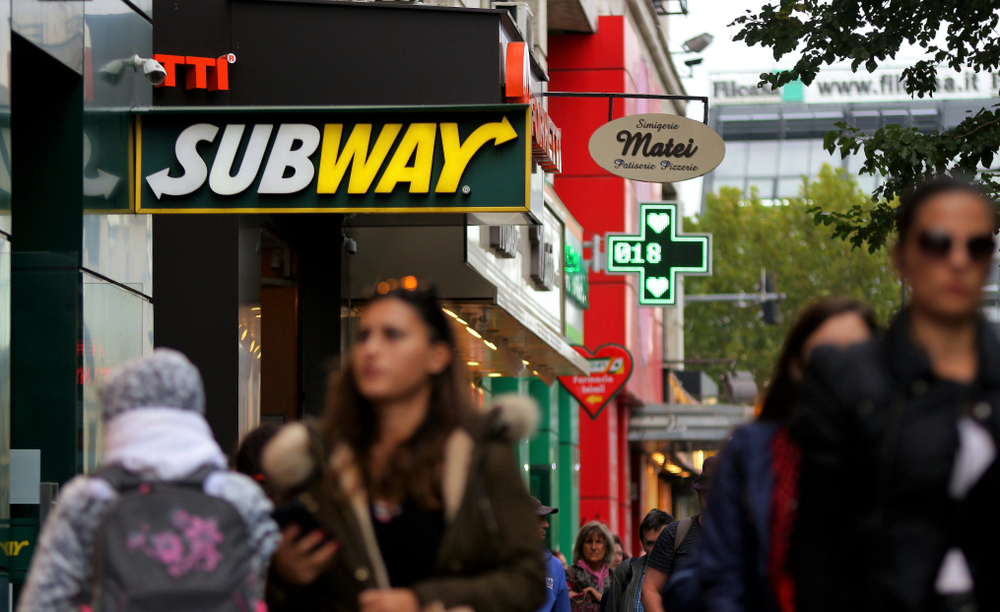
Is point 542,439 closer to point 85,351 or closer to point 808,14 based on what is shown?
point 808,14

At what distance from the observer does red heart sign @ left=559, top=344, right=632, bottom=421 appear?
81.0 feet

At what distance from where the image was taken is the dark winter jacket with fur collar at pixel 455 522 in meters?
3.52

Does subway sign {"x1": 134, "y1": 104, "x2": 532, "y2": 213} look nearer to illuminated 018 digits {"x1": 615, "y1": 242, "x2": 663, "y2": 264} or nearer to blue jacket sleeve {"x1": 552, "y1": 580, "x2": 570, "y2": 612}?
blue jacket sleeve {"x1": 552, "y1": 580, "x2": 570, "y2": 612}

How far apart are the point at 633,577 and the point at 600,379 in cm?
1520

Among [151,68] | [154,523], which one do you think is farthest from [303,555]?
[151,68]

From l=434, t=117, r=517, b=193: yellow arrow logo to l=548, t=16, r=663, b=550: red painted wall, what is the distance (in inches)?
731

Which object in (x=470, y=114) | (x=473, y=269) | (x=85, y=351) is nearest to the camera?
(x=85, y=351)

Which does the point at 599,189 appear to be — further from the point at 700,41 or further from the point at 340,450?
the point at 340,450

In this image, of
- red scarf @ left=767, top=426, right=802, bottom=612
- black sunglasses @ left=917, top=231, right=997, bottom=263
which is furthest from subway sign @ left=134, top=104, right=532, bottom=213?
black sunglasses @ left=917, top=231, right=997, bottom=263

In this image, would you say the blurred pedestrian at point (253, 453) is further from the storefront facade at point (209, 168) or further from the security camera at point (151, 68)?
the security camera at point (151, 68)

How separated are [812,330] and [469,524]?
1.09 m

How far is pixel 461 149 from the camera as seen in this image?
31.4 ft

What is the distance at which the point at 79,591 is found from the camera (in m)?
3.65

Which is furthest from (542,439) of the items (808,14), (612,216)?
(808,14)
